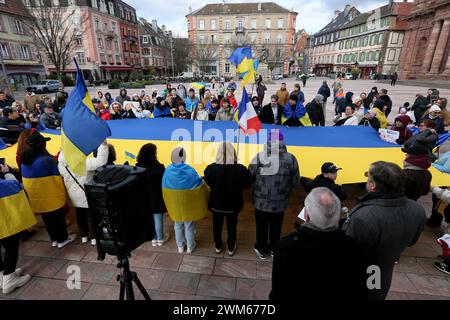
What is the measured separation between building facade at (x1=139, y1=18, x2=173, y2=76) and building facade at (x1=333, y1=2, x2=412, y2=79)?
131 ft

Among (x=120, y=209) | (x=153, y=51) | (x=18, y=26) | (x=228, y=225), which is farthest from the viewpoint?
(x=153, y=51)

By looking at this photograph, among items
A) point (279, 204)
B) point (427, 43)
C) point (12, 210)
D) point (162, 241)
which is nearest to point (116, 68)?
point (427, 43)

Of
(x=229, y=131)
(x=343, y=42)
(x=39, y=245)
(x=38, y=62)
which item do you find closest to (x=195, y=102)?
(x=229, y=131)

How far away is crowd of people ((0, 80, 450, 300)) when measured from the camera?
5.39 ft

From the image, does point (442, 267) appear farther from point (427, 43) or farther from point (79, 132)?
point (427, 43)

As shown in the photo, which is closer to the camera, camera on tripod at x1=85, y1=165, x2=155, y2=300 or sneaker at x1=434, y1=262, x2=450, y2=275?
camera on tripod at x1=85, y1=165, x2=155, y2=300

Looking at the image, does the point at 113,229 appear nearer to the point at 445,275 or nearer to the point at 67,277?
the point at 67,277

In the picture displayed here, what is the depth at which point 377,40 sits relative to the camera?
47.0m

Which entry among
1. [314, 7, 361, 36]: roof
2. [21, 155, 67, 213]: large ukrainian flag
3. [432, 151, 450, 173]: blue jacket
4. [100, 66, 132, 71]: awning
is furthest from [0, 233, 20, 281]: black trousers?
[314, 7, 361, 36]: roof

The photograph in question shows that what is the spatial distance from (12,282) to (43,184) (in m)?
1.25

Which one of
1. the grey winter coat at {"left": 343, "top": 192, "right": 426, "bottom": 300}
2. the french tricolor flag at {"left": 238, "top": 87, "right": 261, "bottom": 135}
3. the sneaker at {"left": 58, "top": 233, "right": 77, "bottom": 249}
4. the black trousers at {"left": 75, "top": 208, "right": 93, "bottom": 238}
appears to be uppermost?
the french tricolor flag at {"left": 238, "top": 87, "right": 261, "bottom": 135}

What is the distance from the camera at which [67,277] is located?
10.7 feet

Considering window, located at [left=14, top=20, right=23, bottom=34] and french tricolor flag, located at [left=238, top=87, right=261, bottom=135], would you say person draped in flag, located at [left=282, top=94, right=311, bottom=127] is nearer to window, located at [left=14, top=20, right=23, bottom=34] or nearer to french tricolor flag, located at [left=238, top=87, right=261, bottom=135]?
french tricolor flag, located at [left=238, top=87, right=261, bottom=135]

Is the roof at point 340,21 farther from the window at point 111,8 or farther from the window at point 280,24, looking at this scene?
the window at point 111,8
